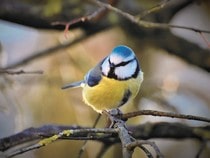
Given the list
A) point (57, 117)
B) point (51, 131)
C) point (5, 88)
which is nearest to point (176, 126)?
point (51, 131)

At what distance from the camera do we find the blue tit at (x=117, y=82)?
125 centimetres

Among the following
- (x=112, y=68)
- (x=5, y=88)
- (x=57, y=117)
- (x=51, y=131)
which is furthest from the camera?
(x=57, y=117)

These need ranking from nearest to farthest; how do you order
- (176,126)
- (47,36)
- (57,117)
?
1. (176,126)
2. (57,117)
3. (47,36)

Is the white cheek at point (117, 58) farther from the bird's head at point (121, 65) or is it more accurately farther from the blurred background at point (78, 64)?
the blurred background at point (78, 64)

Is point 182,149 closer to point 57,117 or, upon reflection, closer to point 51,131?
point 57,117

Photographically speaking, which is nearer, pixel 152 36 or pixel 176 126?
pixel 176 126

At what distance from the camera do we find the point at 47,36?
214cm

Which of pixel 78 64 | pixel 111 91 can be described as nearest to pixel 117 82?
pixel 111 91

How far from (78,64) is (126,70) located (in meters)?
0.70

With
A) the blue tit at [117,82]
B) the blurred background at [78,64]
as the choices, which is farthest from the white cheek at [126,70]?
the blurred background at [78,64]

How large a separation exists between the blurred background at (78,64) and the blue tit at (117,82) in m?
0.32

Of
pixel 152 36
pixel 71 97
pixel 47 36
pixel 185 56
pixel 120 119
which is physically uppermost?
pixel 47 36

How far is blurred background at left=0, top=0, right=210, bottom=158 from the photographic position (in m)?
1.72

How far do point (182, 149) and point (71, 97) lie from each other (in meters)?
0.51
